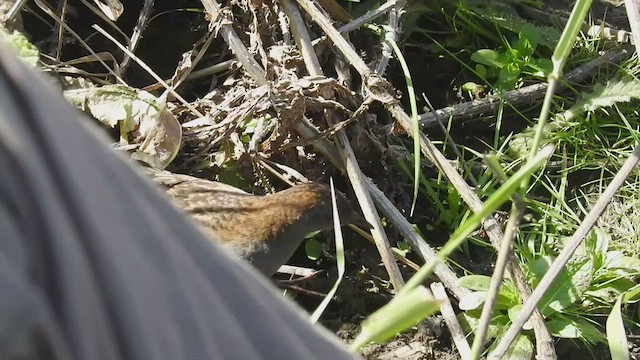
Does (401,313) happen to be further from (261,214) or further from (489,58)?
(489,58)

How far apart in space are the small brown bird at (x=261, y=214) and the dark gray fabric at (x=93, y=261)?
1.98 meters

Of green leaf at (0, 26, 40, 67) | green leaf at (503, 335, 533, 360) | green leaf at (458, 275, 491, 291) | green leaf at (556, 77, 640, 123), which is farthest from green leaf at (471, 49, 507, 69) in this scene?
green leaf at (0, 26, 40, 67)

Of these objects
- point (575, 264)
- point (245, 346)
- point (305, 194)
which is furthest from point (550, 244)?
point (245, 346)

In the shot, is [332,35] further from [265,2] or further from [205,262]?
[205,262]

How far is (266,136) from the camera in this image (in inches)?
113

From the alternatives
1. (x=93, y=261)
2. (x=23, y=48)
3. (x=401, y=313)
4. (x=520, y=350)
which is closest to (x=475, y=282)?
(x=520, y=350)

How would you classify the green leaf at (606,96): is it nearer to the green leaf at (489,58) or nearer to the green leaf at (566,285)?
the green leaf at (489,58)

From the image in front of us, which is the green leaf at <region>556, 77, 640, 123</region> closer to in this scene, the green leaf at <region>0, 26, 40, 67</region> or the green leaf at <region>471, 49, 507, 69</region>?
the green leaf at <region>471, 49, 507, 69</region>

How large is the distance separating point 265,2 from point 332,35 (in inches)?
10.6

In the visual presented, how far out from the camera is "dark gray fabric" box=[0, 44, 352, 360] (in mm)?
498

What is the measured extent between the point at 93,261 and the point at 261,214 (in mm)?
2163

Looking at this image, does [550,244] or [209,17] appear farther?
[209,17]

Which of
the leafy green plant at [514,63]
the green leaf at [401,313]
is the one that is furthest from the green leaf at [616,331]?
the leafy green plant at [514,63]

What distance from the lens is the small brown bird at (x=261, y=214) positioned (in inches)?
104
